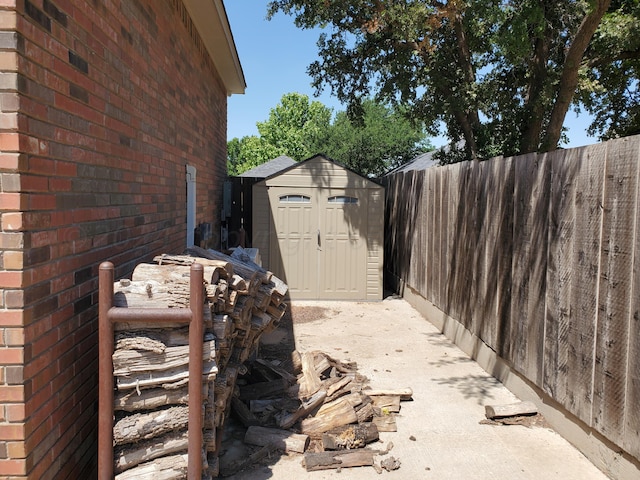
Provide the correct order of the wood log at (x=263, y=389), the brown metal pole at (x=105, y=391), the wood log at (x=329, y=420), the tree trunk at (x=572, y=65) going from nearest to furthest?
the brown metal pole at (x=105, y=391) → the wood log at (x=329, y=420) → the wood log at (x=263, y=389) → the tree trunk at (x=572, y=65)

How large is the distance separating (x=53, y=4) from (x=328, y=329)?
667 cm

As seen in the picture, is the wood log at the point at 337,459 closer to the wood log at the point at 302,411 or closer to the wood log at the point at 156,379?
the wood log at the point at 302,411

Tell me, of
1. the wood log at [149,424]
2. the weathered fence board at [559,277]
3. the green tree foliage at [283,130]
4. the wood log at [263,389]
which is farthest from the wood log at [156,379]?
the green tree foliage at [283,130]

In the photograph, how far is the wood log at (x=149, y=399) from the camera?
277 centimetres

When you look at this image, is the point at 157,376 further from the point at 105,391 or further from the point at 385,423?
the point at 385,423

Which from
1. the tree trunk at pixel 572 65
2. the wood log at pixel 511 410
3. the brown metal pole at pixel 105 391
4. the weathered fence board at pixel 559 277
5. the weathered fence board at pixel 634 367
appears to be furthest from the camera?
the tree trunk at pixel 572 65

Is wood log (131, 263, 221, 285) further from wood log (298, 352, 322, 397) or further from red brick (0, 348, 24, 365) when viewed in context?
wood log (298, 352, 322, 397)

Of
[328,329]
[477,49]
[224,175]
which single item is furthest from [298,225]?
[477,49]

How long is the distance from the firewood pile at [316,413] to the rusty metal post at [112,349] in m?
1.26

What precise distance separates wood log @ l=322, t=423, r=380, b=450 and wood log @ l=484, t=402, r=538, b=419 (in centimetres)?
120

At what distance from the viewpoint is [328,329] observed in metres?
8.45

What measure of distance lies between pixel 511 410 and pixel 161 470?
Answer: 339 centimetres

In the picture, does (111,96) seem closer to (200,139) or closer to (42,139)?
(42,139)

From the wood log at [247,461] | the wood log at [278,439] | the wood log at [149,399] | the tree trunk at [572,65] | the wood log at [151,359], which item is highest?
the tree trunk at [572,65]
